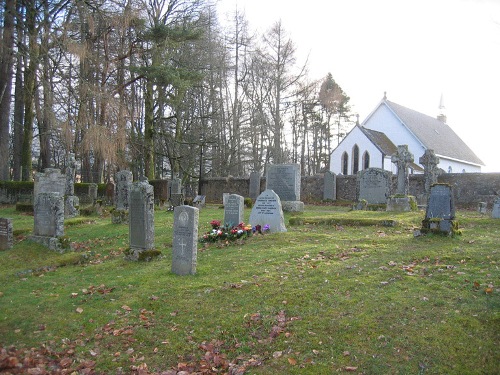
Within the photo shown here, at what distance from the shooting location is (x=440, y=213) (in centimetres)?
958

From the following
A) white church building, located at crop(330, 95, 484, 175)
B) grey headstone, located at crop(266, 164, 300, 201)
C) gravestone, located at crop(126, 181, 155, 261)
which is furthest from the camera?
white church building, located at crop(330, 95, 484, 175)

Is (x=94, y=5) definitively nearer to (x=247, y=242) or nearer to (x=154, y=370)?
(x=247, y=242)

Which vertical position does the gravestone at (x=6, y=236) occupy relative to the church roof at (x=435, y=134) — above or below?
below

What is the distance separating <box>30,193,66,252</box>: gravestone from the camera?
10.4 meters

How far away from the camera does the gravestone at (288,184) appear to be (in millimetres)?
16547

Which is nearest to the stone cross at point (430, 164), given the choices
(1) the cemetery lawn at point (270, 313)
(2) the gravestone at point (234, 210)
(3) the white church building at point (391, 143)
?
(1) the cemetery lawn at point (270, 313)

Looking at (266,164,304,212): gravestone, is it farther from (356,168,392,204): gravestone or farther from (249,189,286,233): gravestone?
(249,189,286,233): gravestone

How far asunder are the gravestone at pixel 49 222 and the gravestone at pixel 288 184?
8498mm

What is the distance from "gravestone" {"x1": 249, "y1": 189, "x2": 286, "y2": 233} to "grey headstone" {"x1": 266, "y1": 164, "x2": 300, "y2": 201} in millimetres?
5304

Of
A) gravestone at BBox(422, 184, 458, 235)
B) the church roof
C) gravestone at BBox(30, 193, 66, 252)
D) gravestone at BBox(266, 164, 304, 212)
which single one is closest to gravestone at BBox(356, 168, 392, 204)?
gravestone at BBox(266, 164, 304, 212)

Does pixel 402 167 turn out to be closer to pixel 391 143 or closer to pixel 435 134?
pixel 391 143

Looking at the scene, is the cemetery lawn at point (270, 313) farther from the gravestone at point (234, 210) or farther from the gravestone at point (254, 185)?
the gravestone at point (254, 185)

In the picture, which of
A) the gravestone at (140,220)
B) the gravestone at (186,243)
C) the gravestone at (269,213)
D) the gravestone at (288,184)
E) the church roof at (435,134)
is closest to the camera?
the gravestone at (186,243)

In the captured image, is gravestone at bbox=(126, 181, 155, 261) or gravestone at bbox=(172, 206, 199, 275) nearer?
gravestone at bbox=(172, 206, 199, 275)
